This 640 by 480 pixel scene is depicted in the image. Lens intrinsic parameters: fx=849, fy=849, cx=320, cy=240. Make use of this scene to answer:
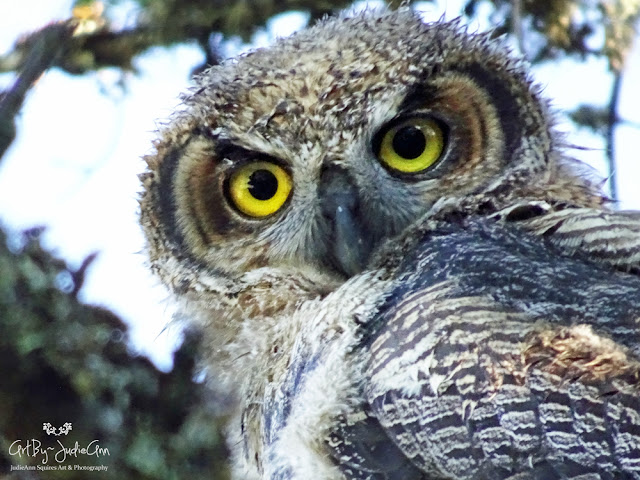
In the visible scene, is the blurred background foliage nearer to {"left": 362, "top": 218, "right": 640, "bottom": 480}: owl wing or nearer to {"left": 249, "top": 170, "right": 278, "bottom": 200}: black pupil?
{"left": 249, "top": 170, "right": 278, "bottom": 200}: black pupil

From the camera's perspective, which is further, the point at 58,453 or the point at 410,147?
the point at 58,453

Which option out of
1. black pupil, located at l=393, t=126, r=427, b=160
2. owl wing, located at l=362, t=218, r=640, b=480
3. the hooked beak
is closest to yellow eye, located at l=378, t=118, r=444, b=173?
black pupil, located at l=393, t=126, r=427, b=160

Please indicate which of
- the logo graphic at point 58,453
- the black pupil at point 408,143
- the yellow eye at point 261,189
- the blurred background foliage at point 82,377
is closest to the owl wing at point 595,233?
the black pupil at point 408,143

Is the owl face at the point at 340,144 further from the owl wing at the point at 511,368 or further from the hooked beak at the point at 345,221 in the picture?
the owl wing at the point at 511,368

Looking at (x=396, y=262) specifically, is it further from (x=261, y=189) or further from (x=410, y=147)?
(x=261, y=189)

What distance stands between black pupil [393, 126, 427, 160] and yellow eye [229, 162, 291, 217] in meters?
0.24

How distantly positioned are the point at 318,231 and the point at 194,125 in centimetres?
42

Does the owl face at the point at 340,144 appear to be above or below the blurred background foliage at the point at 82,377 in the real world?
above

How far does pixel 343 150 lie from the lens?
168cm

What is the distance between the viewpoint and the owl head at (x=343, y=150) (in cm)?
169

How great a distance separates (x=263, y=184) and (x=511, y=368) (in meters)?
0.81

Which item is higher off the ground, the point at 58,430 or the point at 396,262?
the point at 396,262

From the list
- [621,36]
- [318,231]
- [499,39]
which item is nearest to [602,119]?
[621,36]

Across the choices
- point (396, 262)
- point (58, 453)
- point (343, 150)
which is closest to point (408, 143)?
point (343, 150)
